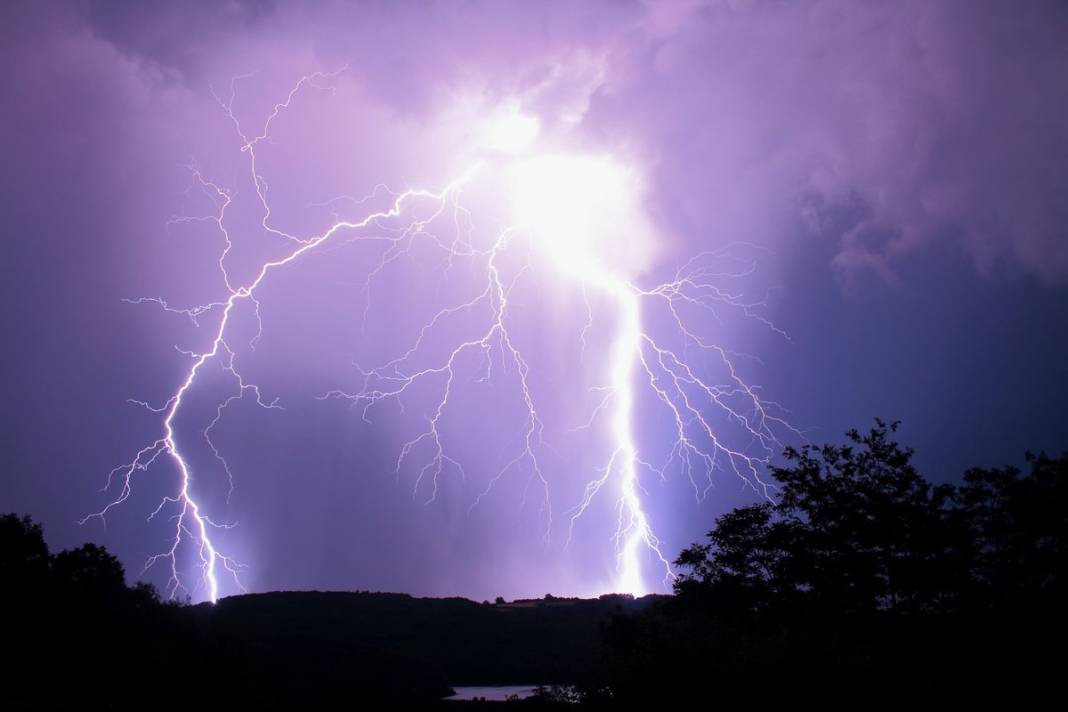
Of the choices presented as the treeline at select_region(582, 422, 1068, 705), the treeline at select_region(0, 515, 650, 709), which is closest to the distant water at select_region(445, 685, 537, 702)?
the treeline at select_region(0, 515, 650, 709)

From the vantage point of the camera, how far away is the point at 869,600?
10.9 m

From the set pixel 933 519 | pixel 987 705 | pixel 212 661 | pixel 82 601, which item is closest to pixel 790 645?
pixel 987 705

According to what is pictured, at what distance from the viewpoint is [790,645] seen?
8820mm

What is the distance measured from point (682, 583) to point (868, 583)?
4463 millimetres

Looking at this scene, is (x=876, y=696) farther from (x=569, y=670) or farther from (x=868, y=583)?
(x=569, y=670)

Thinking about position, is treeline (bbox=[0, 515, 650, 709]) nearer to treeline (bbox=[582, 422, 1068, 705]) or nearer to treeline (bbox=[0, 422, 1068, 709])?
treeline (bbox=[0, 422, 1068, 709])

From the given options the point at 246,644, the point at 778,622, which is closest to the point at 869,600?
the point at 778,622

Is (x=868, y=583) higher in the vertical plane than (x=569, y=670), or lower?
higher

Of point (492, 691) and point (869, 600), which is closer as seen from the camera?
point (869, 600)

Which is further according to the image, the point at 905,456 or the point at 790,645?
the point at 905,456

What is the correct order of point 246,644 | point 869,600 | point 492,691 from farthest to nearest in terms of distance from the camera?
point 492,691 → point 246,644 → point 869,600

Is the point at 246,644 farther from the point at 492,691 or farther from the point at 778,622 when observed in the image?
the point at 778,622

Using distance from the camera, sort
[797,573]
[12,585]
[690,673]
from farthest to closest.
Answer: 1. [12,585]
2. [797,573]
3. [690,673]

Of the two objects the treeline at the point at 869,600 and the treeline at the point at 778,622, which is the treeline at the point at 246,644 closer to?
the treeline at the point at 778,622
